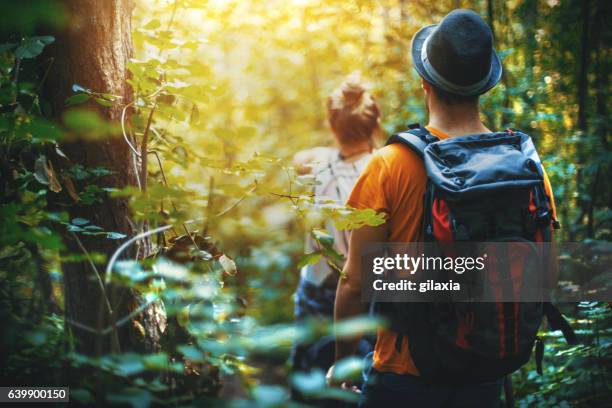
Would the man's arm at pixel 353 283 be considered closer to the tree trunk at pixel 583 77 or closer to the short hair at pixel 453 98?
the short hair at pixel 453 98

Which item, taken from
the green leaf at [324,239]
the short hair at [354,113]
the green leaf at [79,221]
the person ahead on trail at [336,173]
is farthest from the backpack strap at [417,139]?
the short hair at [354,113]

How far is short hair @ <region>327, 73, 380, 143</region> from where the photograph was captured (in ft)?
10.0

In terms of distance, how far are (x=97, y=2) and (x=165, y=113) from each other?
0.44 m

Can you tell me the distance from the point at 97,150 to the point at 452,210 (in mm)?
1216

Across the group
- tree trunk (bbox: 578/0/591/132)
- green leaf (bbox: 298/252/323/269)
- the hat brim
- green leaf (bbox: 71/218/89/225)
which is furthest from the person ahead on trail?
tree trunk (bbox: 578/0/591/132)

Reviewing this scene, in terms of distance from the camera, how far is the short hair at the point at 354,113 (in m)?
3.06

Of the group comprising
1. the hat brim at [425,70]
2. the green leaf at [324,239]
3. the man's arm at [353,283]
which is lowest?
the man's arm at [353,283]

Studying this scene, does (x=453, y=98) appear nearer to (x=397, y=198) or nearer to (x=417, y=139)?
(x=417, y=139)

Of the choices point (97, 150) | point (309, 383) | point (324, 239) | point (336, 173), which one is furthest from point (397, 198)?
point (336, 173)

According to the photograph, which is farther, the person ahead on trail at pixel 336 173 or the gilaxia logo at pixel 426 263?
the person ahead on trail at pixel 336 173

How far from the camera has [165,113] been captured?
1.67m

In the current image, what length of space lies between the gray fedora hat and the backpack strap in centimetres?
18

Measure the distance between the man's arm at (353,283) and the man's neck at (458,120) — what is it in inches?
16.2

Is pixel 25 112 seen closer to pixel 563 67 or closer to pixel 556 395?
pixel 556 395
